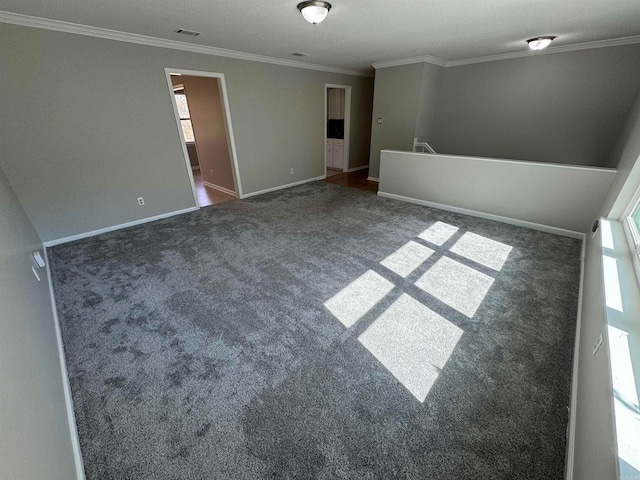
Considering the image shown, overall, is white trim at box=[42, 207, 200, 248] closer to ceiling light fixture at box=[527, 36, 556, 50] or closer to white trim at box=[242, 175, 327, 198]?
white trim at box=[242, 175, 327, 198]

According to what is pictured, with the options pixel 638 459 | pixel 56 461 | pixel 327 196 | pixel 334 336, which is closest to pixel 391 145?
pixel 327 196

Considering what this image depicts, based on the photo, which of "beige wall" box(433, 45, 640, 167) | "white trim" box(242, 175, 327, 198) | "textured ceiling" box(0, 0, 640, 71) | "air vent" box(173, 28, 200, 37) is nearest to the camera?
"textured ceiling" box(0, 0, 640, 71)

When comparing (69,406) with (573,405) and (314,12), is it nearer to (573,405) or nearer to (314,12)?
(573,405)

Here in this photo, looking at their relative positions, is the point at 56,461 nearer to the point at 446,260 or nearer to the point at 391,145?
the point at 446,260

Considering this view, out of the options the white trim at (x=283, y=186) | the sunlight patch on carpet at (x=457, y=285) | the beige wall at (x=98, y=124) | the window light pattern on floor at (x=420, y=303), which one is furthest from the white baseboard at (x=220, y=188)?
the sunlight patch on carpet at (x=457, y=285)

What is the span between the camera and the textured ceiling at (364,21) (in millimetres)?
2332

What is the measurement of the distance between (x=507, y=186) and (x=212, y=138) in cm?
515

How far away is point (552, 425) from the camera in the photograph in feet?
4.38

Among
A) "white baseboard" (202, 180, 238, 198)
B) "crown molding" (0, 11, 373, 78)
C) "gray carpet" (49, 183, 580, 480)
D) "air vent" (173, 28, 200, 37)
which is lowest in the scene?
"gray carpet" (49, 183, 580, 480)

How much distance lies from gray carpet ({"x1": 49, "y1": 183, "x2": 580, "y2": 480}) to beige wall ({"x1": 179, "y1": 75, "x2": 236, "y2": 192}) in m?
2.40

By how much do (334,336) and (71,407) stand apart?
1.59m

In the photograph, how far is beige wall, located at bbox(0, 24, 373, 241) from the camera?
108 inches

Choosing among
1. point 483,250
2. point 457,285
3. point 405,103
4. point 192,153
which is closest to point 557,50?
point 405,103

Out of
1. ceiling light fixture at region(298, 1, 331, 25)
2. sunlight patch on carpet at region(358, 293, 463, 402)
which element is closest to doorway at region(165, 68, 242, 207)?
ceiling light fixture at region(298, 1, 331, 25)
